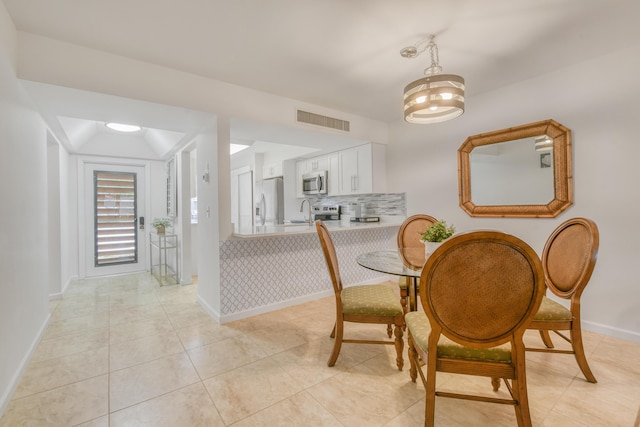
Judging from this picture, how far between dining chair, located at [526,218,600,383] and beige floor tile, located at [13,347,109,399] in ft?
9.98

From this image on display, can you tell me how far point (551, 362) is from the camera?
83.5 inches

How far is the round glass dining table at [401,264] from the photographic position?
1.85 meters

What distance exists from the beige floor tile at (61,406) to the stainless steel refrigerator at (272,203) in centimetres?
405

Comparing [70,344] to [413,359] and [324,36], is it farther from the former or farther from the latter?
[324,36]

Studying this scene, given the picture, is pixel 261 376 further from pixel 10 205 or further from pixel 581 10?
pixel 581 10

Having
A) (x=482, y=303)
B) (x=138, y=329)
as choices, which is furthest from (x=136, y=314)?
(x=482, y=303)

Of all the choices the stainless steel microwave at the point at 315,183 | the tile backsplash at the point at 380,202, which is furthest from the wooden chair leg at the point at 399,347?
the stainless steel microwave at the point at 315,183

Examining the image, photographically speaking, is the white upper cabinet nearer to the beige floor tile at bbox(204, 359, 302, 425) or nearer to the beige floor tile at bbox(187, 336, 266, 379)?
the beige floor tile at bbox(187, 336, 266, 379)

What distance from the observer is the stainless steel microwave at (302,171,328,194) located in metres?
5.00

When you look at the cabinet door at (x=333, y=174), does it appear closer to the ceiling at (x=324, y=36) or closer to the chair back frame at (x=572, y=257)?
the ceiling at (x=324, y=36)

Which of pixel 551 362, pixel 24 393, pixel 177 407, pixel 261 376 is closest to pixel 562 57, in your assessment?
pixel 551 362

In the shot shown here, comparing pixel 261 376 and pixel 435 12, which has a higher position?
pixel 435 12

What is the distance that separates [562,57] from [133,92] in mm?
3649

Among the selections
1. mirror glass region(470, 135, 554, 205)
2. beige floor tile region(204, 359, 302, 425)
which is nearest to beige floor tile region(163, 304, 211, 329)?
beige floor tile region(204, 359, 302, 425)
